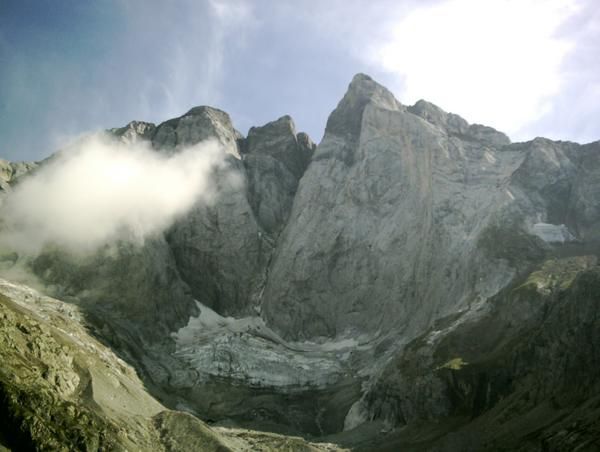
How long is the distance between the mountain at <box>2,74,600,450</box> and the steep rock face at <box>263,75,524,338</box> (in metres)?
0.43

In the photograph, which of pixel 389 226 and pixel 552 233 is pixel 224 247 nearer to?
pixel 389 226

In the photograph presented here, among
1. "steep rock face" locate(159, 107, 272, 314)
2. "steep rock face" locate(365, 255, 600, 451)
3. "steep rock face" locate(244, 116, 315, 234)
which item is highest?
"steep rock face" locate(244, 116, 315, 234)

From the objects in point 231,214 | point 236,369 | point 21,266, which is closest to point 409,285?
point 236,369

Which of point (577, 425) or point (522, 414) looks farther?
point (522, 414)

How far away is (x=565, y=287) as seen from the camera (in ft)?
288

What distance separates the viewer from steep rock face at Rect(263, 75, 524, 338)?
118 meters

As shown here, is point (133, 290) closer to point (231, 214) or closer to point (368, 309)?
point (231, 214)

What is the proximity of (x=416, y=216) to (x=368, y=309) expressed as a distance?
22285 mm

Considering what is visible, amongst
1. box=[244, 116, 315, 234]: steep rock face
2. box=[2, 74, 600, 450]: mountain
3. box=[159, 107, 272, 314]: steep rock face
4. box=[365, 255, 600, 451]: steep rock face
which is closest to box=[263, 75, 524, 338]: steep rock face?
box=[2, 74, 600, 450]: mountain

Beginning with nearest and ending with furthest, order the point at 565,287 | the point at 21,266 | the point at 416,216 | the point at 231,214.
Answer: the point at 565,287, the point at 21,266, the point at 416,216, the point at 231,214

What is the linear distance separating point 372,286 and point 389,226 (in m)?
14.3

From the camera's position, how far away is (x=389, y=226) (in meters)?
134

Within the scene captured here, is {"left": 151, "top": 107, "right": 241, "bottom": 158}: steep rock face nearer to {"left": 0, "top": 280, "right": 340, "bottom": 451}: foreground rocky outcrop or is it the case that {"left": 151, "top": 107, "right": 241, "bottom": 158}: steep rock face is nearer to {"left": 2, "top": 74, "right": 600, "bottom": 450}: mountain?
{"left": 2, "top": 74, "right": 600, "bottom": 450}: mountain

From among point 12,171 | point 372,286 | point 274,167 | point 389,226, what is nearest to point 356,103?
point 274,167
